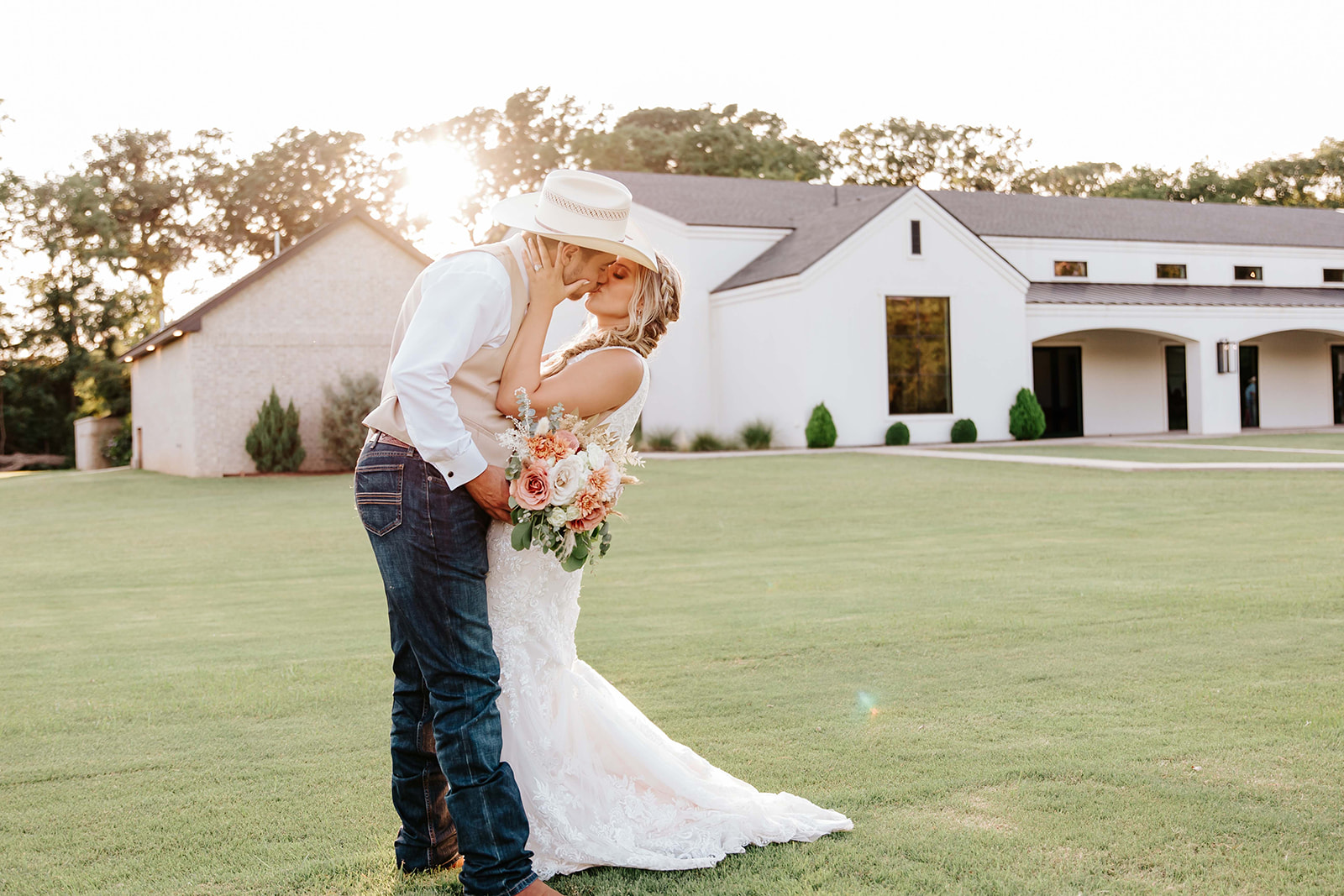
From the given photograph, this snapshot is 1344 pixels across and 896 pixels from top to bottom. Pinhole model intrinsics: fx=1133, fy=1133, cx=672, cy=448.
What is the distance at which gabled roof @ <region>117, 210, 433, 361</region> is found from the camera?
26578mm

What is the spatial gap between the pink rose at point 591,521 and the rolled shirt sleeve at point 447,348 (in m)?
0.32

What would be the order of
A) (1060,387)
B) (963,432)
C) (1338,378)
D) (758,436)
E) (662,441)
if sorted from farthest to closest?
(1338,378), (1060,387), (662,441), (963,432), (758,436)

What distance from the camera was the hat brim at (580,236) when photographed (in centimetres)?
310

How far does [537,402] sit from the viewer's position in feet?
10.5

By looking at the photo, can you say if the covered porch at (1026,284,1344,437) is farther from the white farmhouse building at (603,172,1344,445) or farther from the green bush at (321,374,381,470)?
the green bush at (321,374,381,470)

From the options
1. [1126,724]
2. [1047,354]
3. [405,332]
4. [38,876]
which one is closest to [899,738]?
[1126,724]

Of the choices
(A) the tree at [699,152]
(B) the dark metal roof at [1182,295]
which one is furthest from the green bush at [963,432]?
(A) the tree at [699,152]

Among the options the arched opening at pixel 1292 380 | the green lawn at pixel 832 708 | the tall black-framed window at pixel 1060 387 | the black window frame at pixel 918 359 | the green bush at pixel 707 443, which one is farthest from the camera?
the arched opening at pixel 1292 380

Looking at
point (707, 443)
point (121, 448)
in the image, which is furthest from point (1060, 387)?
point (121, 448)

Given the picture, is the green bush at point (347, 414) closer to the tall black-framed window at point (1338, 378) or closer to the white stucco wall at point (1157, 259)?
the white stucco wall at point (1157, 259)

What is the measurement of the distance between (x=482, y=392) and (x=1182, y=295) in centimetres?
3490

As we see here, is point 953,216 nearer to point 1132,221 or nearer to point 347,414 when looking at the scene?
point 1132,221

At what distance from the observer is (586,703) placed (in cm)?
347

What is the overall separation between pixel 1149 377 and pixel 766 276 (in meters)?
14.0
